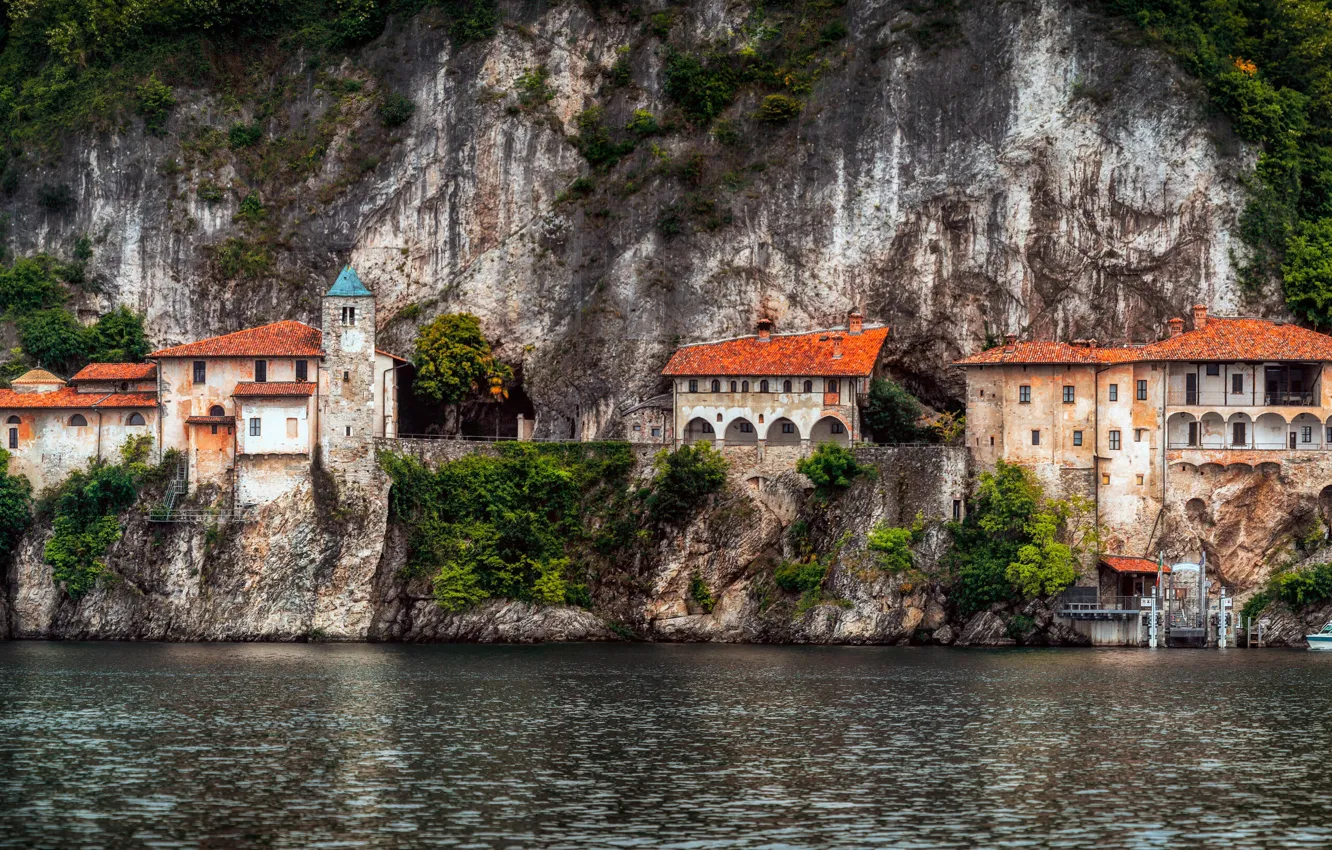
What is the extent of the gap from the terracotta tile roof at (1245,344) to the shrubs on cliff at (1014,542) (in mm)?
7533

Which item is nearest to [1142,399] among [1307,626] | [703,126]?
[1307,626]

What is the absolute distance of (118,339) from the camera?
10294cm

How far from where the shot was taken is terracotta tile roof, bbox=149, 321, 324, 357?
9288 centimetres

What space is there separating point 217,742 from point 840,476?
3829 cm

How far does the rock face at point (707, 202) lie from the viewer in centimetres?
9844

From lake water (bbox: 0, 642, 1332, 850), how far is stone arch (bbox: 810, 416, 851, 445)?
1426 cm

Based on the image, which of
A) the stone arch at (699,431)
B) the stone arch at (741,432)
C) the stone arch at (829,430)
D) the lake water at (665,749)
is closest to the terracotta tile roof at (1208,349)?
the stone arch at (829,430)

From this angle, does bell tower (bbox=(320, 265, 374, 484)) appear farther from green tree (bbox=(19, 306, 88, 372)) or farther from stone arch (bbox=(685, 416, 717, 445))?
green tree (bbox=(19, 306, 88, 372))

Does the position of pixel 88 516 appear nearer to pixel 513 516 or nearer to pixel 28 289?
pixel 28 289

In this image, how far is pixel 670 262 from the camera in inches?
3971

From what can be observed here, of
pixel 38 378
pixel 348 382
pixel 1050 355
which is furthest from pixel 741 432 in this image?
pixel 38 378

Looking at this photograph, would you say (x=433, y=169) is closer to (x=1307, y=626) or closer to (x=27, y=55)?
(x=27, y=55)

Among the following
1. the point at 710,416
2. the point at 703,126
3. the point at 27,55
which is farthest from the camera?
the point at 27,55

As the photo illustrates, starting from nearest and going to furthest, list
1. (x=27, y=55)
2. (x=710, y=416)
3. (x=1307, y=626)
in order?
(x=1307, y=626), (x=710, y=416), (x=27, y=55)
